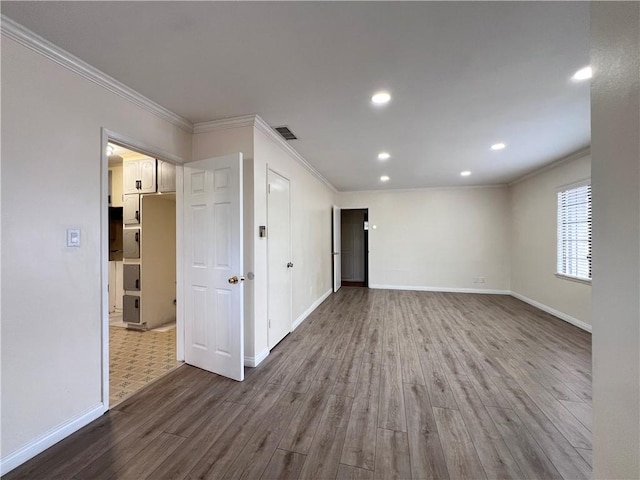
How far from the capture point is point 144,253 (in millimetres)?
3900

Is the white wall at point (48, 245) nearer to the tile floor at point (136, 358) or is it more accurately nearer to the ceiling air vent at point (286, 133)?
the tile floor at point (136, 358)

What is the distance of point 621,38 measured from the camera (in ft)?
2.90

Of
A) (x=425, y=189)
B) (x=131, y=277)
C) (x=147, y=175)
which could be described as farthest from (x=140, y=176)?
(x=425, y=189)

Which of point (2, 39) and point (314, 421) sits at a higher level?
point (2, 39)

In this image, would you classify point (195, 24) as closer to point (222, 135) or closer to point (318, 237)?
point (222, 135)

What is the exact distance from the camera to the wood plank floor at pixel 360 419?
156cm

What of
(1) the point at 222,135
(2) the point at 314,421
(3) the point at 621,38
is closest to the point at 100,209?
(1) the point at 222,135

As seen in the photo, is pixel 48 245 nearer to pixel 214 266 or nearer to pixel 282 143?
pixel 214 266

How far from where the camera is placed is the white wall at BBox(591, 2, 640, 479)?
0.84 m

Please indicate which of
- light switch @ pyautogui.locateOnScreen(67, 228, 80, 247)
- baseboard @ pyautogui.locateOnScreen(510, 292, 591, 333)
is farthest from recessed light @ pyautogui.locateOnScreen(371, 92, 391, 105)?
baseboard @ pyautogui.locateOnScreen(510, 292, 591, 333)

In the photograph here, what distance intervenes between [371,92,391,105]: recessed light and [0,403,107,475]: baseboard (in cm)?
329

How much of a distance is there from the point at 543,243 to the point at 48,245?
669 cm

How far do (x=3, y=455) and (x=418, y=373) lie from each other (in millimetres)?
2981

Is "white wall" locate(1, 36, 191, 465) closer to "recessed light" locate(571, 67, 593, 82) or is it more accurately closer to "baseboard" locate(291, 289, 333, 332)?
"baseboard" locate(291, 289, 333, 332)
